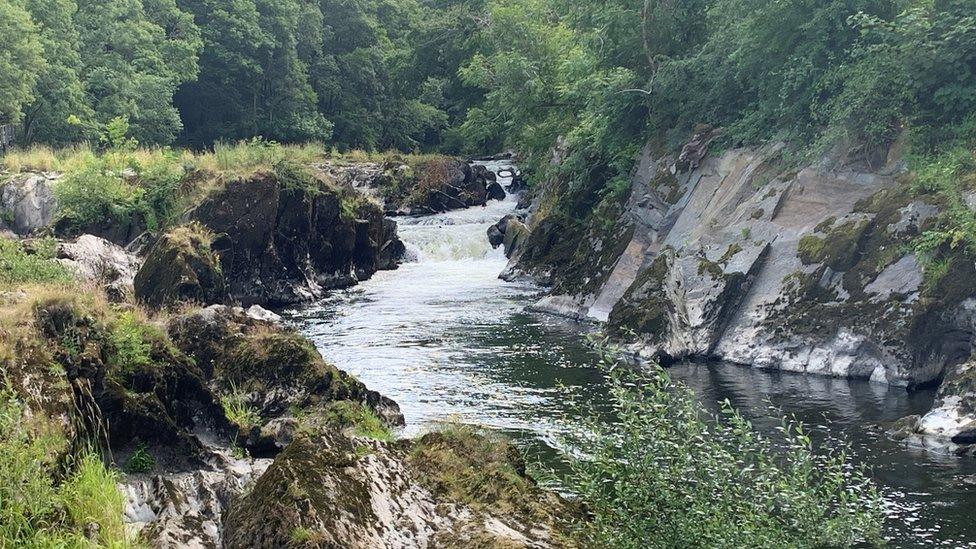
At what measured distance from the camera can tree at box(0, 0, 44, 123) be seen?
37438 millimetres

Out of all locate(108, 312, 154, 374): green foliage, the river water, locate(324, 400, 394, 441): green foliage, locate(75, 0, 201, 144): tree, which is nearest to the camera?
locate(108, 312, 154, 374): green foliage

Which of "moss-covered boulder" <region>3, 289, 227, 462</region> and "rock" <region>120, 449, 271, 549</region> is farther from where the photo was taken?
"moss-covered boulder" <region>3, 289, 227, 462</region>

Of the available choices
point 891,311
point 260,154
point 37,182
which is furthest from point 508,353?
point 37,182

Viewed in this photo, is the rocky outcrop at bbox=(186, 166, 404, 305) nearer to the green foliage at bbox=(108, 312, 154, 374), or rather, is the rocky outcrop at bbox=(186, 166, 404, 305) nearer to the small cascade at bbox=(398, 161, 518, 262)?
the small cascade at bbox=(398, 161, 518, 262)

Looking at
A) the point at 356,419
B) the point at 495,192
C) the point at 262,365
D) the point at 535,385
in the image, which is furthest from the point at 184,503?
the point at 495,192

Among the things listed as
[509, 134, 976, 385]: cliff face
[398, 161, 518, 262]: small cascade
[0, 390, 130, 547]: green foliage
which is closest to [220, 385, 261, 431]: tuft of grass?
[0, 390, 130, 547]: green foliage

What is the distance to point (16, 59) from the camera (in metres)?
38.5

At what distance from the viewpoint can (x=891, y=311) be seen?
16.4 metres

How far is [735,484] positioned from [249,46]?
54392 mm

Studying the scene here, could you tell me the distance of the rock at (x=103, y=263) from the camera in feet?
54.5

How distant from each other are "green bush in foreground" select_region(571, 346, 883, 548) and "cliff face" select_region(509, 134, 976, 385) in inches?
336

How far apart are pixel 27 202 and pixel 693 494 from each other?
99.8 feet

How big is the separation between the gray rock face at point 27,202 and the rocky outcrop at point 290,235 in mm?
8421

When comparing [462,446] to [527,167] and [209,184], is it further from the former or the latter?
[527,167]
